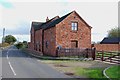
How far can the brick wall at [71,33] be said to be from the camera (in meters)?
36.1

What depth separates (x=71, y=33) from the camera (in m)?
36.7

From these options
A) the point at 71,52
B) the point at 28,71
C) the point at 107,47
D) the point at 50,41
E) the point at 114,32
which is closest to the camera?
the point at 28,71

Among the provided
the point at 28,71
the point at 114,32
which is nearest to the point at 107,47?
the point at 28,71

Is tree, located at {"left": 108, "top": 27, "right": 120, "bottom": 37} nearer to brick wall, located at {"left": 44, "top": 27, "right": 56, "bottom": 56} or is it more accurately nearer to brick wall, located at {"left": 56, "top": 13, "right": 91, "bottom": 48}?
brick wall, located at {"left": 44, "top": 27, "right": 56, "bottom": 56}

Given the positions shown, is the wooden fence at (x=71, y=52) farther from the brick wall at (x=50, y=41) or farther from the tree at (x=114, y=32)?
the tree at (x=114, y=32)

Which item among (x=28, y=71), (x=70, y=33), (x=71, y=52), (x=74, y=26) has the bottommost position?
(x=28, y=71)

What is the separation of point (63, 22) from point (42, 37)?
35.0 ft

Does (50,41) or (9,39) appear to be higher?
(9,39)

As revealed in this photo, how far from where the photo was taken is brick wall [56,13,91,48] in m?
36.1

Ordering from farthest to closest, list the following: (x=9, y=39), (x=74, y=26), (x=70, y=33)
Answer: (x=9, y=39) < (x=74, y=26) < (x=70, y=33)

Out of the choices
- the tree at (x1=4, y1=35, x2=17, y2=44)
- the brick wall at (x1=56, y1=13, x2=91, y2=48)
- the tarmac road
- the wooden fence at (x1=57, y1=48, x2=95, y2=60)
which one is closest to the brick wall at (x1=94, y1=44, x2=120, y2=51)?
the brick wall at (x1=56, y1=13, x2=91, y2=48)

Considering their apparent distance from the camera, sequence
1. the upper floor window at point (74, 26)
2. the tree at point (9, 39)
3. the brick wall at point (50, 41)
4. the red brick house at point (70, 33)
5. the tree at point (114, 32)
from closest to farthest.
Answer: the red brick house at point (70, 33), the brick wall at point (50, 41), the upper floor window at point (74, 26), the tree at point (114, 32), the tree at point (9, 39)

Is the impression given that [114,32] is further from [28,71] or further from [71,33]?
[28,71]

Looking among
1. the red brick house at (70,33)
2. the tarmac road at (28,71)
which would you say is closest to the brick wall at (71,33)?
the red brick house at (70,33)
